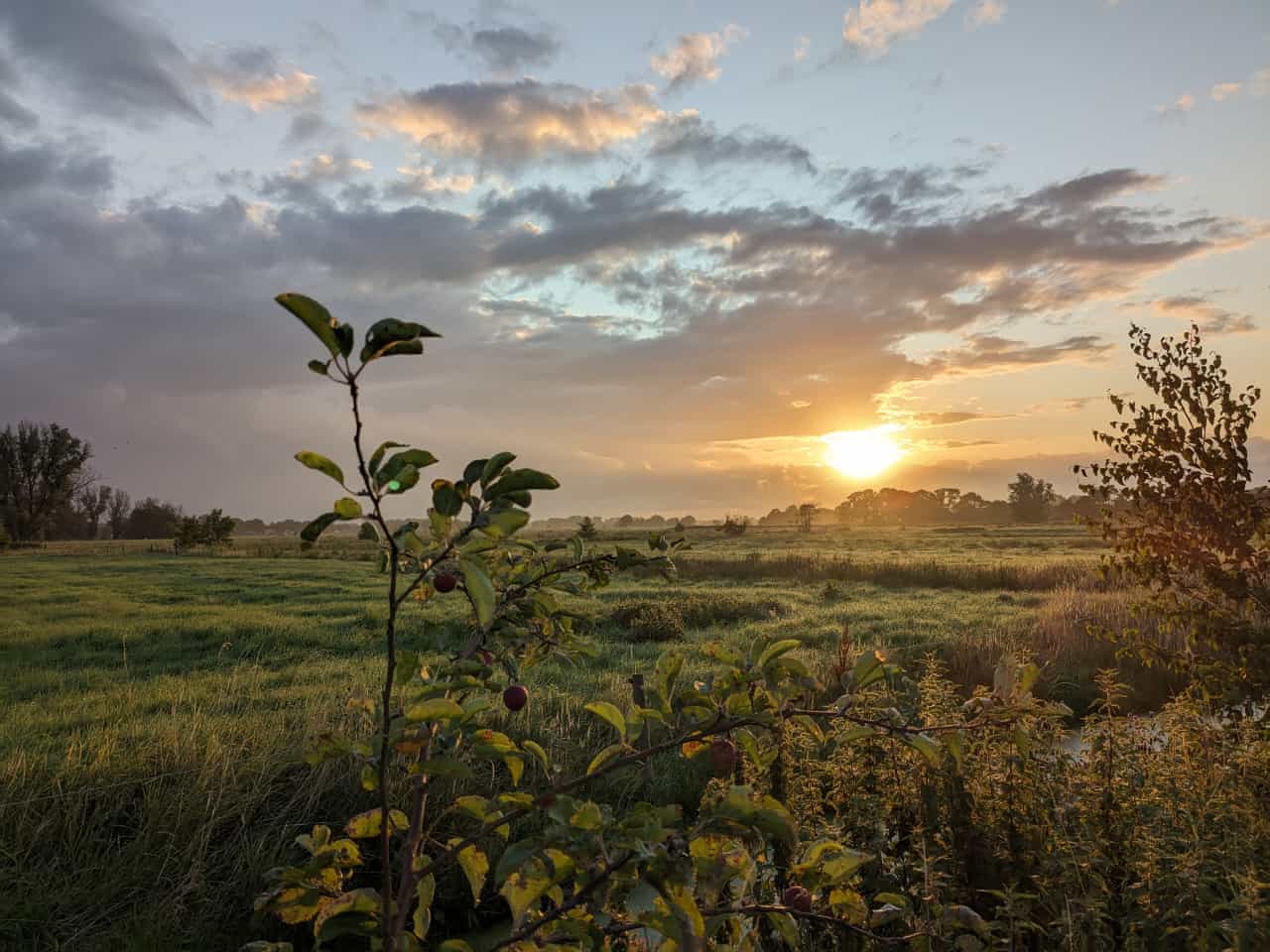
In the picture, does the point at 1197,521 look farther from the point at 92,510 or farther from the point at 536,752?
the point at 92,510

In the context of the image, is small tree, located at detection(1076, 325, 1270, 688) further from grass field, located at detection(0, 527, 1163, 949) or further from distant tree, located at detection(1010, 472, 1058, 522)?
distant tree, located at detection(1010, 472, 1058, 522)

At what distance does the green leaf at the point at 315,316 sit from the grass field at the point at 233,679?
138 cm

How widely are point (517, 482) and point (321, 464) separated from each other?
15.8 inches

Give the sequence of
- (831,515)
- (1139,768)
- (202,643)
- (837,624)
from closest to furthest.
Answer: (1139,768), (202,643), (837,624), (831,515)

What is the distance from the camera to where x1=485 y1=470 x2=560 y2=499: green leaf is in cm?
152

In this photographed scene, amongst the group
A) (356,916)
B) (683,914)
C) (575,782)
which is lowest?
(356,916)

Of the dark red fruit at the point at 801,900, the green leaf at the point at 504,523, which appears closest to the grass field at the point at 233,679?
the dark red fruit at the point at 801,900

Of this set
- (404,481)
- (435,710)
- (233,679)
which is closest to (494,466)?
(404,481)

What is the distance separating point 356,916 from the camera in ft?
6.23

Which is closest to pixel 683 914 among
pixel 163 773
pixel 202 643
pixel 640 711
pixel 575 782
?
pixel 575 782

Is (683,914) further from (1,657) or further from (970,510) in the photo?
(970,510)

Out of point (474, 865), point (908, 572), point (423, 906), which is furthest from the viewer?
point (908, 572)

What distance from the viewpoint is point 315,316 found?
4.28 feet

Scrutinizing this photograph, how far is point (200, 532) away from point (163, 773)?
144 feet
